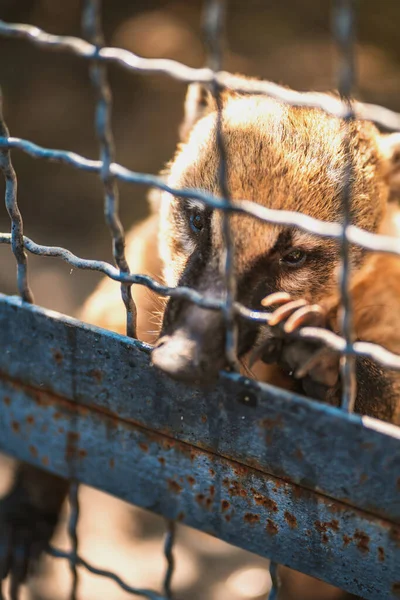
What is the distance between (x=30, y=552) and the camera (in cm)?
271

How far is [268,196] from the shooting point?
2.09 meters

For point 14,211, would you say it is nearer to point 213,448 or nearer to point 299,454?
point 213,448

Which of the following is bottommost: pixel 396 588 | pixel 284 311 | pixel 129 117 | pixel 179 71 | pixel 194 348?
pixel 396 588

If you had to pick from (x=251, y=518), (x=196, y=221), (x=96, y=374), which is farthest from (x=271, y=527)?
(x=196, y=221)

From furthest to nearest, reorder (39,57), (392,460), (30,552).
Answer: (39,57) < (30,552) < (392,460)

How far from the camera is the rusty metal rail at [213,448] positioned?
1.41 m

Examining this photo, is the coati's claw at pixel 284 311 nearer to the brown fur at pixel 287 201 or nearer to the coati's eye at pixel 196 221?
the brown fur at pixel 287 201

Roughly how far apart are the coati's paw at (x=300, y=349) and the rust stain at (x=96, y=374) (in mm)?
386

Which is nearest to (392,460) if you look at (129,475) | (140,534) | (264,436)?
(264,436)

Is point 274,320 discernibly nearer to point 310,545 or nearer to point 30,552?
point 310,545

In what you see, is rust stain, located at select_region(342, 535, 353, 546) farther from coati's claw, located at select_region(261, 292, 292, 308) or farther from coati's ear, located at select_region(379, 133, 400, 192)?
coati's ear, located at select_region(379, 133, 400, 192)

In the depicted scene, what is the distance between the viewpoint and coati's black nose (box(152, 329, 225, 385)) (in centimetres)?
143

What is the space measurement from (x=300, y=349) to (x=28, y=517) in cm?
180

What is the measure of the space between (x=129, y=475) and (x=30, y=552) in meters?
1.16
